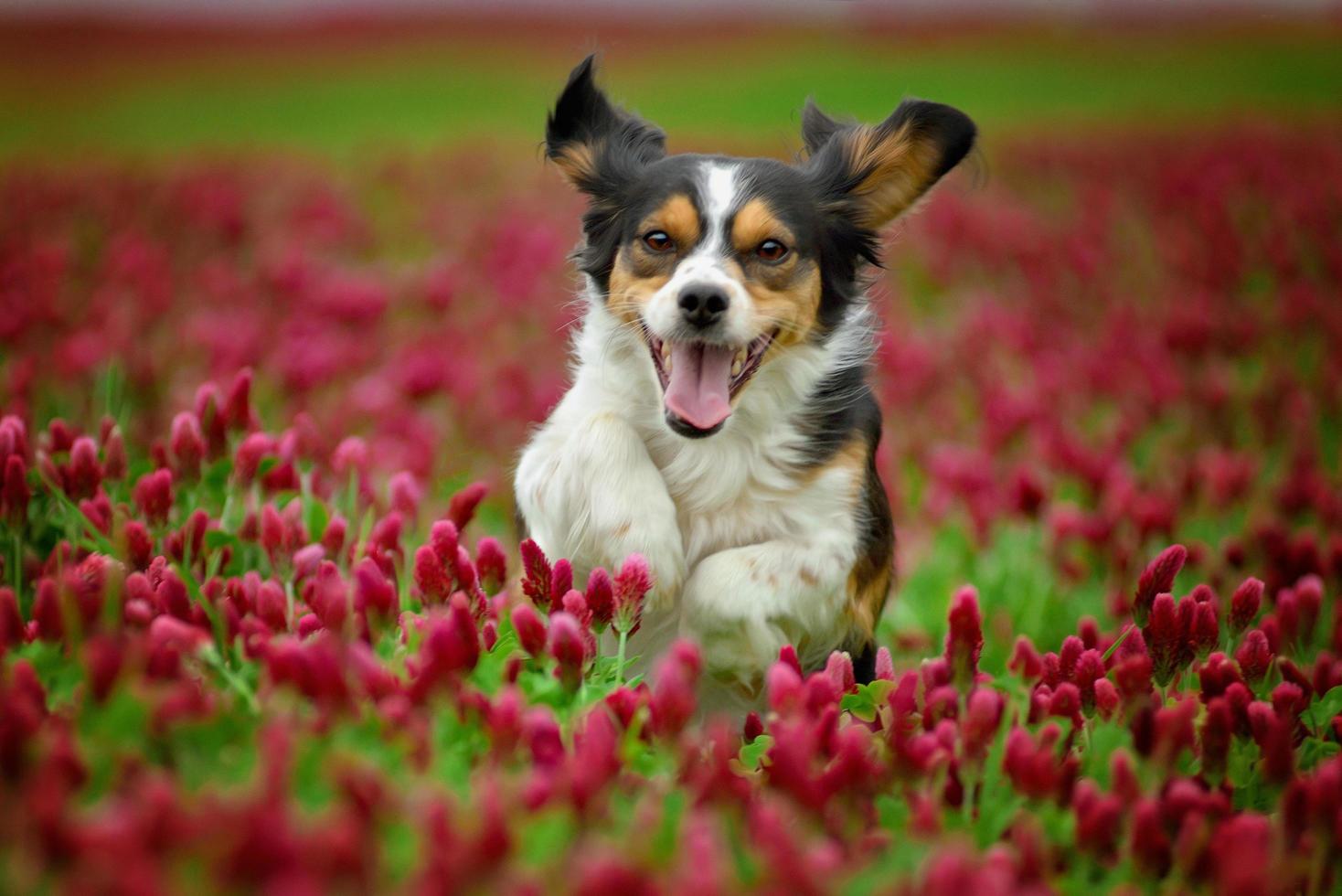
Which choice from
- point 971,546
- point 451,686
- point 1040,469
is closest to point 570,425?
point 451,686

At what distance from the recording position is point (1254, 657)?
3131 millimetres

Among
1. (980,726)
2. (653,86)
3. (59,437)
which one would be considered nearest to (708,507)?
(980,726)

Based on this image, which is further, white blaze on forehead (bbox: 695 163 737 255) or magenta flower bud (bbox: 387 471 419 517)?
magenta flower bud (bbox: 387 471 419 517)

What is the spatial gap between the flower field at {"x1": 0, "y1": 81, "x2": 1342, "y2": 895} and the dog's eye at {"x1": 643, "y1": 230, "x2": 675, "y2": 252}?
0.60 meters

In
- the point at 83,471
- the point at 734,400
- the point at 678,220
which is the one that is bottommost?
the point at 83,471

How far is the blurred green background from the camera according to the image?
20.5 metres

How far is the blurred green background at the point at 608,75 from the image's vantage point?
67.3ft

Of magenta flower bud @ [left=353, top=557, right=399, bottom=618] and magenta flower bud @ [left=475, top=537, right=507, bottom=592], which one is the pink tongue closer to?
magenta flower bud @ [left=475, top=537, right=507, bottom=592]

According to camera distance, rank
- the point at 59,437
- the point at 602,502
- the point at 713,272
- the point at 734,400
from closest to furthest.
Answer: the point at 602,502, the point at 713,272, the point at 734,400, the point at 59,437

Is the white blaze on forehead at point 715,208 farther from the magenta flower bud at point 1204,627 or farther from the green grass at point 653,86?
the green grass at point 653,86

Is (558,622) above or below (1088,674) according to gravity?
above

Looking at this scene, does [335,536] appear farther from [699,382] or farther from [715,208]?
[715,208]

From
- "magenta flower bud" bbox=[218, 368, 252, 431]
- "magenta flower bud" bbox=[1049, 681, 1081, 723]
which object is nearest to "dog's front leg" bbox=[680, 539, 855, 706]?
"magenta flower bud" bbox=[1049, 681, 1081, 723]

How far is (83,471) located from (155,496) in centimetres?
31
